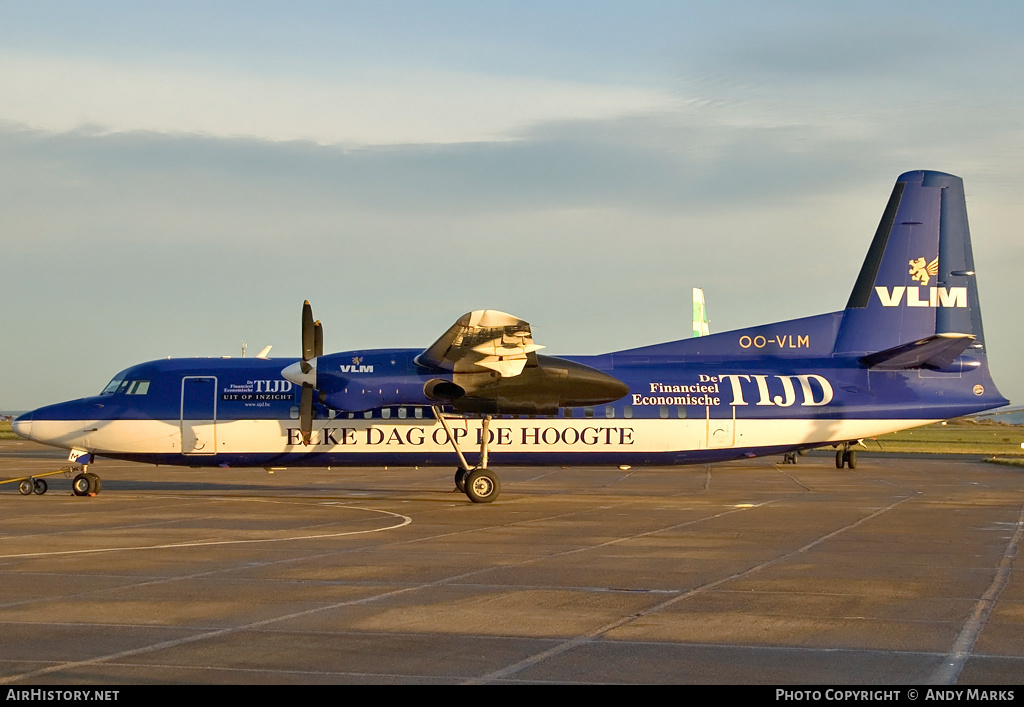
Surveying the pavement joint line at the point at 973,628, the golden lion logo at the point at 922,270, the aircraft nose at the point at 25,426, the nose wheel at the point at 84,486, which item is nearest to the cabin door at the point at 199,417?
the nose wheel at the point at 84,486

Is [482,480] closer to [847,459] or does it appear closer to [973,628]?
[973,628]

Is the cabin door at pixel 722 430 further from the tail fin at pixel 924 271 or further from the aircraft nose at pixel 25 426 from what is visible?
the aircraft nose at pixel 25 426

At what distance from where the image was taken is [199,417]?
2502 cm

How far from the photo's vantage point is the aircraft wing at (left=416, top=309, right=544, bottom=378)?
20906 millimetres

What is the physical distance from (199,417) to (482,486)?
730cm

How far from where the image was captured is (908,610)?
10.5 m

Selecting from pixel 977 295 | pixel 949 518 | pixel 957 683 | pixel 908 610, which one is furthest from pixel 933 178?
pixel 957 683

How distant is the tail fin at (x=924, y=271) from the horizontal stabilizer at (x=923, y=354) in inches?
65.7

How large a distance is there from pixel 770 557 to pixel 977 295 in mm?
16700

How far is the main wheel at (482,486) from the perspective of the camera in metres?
23.4

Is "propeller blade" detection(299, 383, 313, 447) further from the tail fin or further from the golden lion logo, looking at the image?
the golden lion logo

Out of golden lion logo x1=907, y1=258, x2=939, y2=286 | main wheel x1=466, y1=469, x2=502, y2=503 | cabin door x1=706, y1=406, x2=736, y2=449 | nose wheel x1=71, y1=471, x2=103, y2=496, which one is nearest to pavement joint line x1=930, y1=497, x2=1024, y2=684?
cabin door x1=706, y1=406, x2=736, y2=449

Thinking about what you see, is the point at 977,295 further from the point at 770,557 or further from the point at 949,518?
the point at 770,557

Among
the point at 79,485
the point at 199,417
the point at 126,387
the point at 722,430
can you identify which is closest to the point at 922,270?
the point at 722,430
